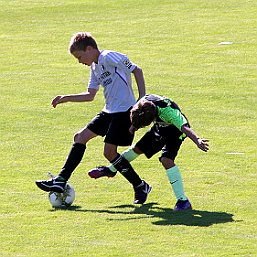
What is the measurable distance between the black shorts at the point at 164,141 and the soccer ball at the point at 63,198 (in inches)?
38.1

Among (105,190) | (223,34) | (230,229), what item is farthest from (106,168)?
(223,34)

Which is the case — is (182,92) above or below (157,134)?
below

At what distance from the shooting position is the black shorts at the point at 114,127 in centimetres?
1082

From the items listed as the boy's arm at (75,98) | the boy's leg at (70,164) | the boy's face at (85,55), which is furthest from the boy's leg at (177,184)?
the boy's face at (85,55)

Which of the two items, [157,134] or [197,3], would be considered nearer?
[157,134]

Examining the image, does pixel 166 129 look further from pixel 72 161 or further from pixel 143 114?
pixel 72 161

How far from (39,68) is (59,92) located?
2.80m

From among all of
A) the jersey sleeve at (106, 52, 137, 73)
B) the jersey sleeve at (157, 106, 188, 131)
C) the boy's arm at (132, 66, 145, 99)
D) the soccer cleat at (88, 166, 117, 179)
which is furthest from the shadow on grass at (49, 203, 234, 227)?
the jersey sleeve at (106, 52, 137, 73)

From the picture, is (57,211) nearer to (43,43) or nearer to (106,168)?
(106,168)

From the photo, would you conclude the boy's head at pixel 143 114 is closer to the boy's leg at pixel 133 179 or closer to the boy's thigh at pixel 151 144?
the boy's thigh at pixel 151 144

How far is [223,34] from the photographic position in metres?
24.8

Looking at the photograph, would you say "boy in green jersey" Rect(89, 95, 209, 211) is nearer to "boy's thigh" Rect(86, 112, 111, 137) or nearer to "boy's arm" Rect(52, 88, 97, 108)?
"boy's thigh" Rect(86, 112, 111, 137)

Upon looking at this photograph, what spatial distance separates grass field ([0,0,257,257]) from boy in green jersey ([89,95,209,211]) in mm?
347

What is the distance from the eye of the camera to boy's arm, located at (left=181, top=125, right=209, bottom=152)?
31.5 ft
